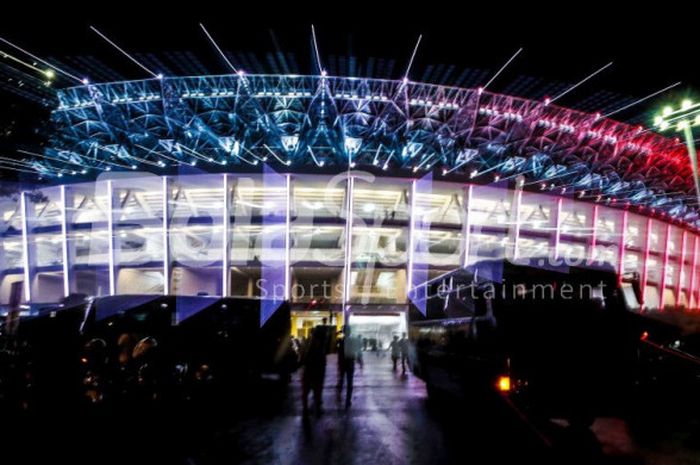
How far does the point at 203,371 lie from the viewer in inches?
350

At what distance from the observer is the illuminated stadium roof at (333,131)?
2419cm

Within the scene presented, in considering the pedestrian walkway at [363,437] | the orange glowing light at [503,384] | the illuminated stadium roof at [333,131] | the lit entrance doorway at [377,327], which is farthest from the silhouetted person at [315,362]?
the lit entrance doorway at [377,327]

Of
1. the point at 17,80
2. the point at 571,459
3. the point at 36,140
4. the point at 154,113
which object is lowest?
the point at 571,459

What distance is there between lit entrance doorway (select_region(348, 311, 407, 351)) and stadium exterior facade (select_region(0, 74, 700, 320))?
1486mm

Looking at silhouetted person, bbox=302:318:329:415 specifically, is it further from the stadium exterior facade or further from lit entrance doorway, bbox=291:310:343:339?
lit entrance doorway, bbox=291:310:343:339

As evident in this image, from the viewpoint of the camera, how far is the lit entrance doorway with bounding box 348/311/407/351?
29688 millimetres

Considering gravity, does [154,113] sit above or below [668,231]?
above

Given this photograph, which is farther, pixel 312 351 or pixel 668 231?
pixel 668 231

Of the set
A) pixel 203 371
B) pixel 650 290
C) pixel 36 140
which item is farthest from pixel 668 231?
pixel 36 140

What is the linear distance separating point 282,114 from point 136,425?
21.8 meters

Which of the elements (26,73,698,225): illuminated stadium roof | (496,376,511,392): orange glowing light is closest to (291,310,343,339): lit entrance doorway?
(26,73,698,225): illuminated stadium roof

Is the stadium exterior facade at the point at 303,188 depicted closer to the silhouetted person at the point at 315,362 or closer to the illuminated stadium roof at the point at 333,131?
the illuminated stadium roof at the point at 333,131

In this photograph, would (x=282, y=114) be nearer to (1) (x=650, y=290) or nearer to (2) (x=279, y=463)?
(2) (x=279, y=463)

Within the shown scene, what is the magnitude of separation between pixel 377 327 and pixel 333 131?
48.7 feet
